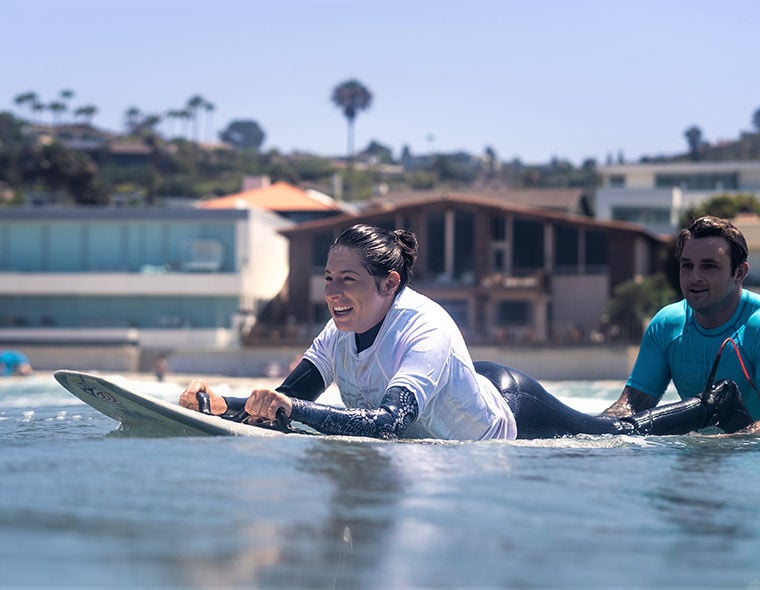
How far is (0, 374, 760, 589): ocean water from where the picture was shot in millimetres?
3076

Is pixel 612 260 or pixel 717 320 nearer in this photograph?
pixel 717 320

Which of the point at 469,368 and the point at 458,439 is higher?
the point at 469,368

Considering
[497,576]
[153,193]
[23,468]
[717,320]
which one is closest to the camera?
[497,576]

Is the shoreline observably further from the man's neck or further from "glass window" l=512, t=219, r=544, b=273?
the man's neck

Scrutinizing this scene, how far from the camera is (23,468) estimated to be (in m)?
4.36

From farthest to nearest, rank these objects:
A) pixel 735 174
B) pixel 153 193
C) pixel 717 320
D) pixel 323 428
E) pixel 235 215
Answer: pixel 153 193, pixel 735 174, pixel 235 215, pixel 717 320, pixel 323 428

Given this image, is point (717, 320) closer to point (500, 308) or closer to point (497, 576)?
point (497, 576)

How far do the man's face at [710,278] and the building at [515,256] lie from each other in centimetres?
3495

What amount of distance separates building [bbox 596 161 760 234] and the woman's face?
2363 inches

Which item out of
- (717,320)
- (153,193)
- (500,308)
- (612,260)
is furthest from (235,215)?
(153,193)

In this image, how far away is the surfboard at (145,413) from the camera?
17.3ft

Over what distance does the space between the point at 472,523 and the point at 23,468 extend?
1765 millimetres

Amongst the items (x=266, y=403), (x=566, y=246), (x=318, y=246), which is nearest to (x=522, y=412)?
(x=266, y=403)

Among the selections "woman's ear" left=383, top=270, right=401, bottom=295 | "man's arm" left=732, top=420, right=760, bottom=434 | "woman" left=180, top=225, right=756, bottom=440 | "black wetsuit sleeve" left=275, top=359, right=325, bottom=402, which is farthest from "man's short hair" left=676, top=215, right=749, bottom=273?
"black wetsuit sleeve" left=275, top=359, right=325, bottom=402
